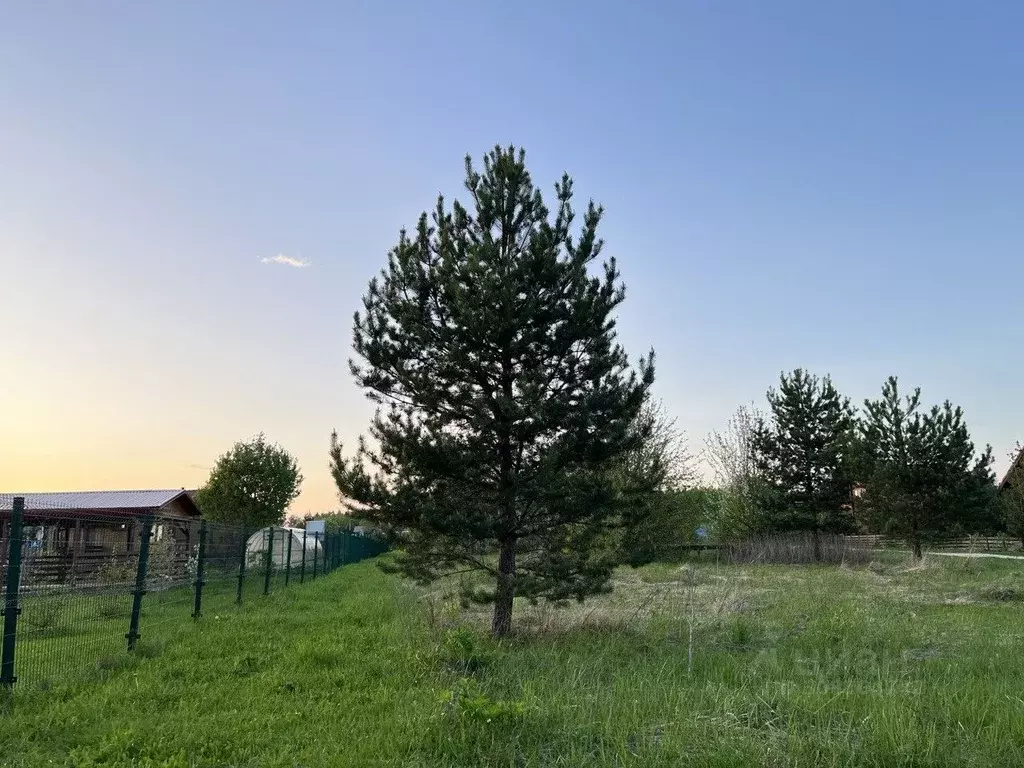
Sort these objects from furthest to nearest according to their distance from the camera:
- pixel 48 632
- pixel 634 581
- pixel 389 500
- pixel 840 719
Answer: pixel 634 581, pixel 389 500, pixel 48 632, pixel 840 719

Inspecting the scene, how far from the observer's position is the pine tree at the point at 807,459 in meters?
31.0

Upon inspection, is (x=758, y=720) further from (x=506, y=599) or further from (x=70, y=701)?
(x=70, y=701)

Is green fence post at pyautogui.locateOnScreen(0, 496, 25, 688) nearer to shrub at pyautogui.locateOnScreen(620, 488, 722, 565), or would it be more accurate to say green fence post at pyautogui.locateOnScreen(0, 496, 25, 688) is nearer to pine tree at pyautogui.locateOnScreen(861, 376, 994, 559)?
shrub at pyautogui.locateOnScreen(620, 488, 722, 565)

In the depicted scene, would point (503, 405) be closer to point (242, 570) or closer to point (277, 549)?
point (242, 570)

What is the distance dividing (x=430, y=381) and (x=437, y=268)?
1578 mm

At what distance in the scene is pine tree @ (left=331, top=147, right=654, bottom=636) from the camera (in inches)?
379

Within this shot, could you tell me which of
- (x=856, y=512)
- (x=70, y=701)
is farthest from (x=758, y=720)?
(x=856, y=512)

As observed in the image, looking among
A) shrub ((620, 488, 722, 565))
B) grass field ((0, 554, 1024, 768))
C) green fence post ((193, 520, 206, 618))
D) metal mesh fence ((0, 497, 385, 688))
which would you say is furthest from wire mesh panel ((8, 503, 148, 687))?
shrub ((620, 488, 722, 565))

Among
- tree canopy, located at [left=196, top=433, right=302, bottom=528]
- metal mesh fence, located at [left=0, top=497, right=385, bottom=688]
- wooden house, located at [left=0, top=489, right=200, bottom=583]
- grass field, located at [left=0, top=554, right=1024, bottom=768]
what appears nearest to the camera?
grass field, located at [left=0, top=554, right=1024, bottom=768]

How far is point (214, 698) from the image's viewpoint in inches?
254

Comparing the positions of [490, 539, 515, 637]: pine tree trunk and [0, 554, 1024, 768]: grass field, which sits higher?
[490, 539, 515, 637]: pine tree trunk

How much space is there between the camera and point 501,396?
9453 mm

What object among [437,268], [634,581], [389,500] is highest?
[437,268]

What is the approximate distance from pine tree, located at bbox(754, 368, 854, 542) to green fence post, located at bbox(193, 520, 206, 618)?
80.6 ft
